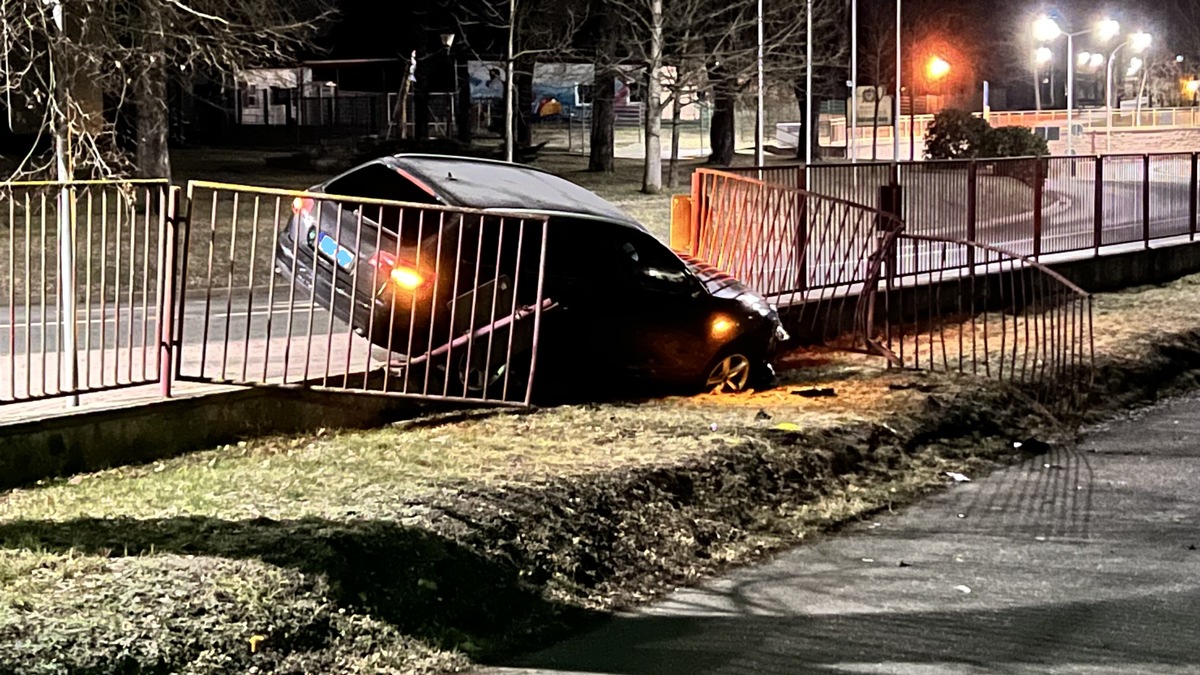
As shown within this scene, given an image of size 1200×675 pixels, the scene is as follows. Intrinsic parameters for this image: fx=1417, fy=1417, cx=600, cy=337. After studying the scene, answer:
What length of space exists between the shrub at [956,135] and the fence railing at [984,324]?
23.1 meters

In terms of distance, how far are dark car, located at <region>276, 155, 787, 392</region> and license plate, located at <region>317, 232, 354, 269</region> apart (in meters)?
0.01

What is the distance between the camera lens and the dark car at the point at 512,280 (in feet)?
30.9

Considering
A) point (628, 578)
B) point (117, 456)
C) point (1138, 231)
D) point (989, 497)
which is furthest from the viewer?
point (1138, 231)

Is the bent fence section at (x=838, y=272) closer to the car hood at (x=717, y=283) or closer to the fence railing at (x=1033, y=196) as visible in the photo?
the fence railing at (x=1033, y=196)

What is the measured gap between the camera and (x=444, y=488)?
753 cm

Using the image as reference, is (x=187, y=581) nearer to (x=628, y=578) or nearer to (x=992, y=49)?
(x=628, y=578)

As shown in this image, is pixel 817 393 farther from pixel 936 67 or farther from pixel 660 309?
pixel 936 67

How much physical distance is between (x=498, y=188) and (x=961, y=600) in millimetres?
4977

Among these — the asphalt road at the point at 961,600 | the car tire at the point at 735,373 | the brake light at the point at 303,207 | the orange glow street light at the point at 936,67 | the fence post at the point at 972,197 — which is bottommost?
the asphalt road at the point at 961,600

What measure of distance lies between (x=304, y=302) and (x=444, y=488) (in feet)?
22.1

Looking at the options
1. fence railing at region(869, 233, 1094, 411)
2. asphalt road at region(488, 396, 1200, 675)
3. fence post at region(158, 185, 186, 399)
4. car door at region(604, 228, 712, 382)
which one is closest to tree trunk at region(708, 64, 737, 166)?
fence railing at region(869, 233, 1094, 411)

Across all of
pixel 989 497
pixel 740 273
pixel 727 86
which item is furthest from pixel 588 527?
pixel 727 86

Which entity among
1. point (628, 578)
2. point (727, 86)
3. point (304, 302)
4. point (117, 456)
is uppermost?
point (727, 86)

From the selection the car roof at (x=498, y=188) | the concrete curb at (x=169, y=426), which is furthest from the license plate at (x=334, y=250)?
the concrete curb at (x=169, y=426)
